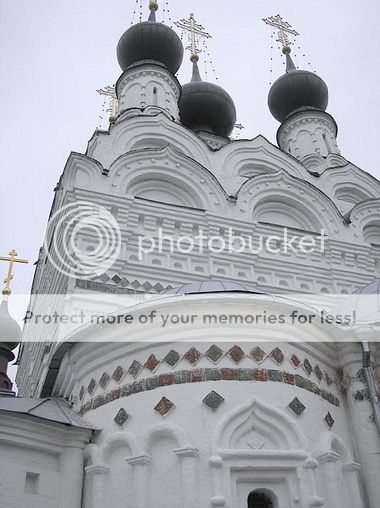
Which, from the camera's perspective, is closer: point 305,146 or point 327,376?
point 327,376

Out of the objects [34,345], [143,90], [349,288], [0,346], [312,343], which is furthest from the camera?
[143,90]

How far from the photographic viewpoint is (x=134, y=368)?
17.1ft

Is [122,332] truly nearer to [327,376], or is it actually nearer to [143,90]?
[327,376]

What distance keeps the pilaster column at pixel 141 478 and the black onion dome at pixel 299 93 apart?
1027 cm

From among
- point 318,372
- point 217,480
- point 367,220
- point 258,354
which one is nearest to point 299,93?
point 367,220

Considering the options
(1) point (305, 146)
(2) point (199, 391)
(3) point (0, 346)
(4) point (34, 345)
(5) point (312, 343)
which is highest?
(1) point (305, 146)

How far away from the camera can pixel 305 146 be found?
41.8ft

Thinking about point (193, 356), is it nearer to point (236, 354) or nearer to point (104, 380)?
point (236, 354)

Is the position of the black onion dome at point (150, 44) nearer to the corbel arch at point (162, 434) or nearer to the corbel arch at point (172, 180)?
the corbel arch at point (172, 180)

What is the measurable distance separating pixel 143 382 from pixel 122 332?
509 mm

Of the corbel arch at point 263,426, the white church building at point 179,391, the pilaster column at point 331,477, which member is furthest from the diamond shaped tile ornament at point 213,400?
the pilaster column at point 331,477

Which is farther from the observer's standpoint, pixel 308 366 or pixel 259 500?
pixel 308 366

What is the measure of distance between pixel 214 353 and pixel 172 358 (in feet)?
1.19

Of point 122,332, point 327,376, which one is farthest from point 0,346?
point 327,376
